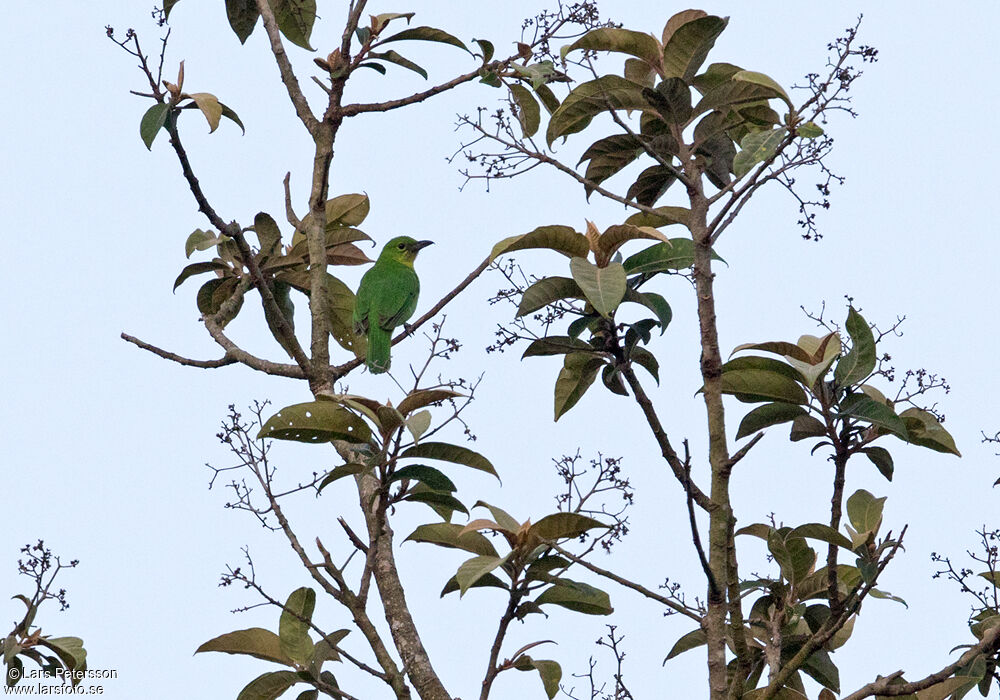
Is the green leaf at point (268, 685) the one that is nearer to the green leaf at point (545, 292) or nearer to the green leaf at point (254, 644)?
the green leaf at point (254, 644)

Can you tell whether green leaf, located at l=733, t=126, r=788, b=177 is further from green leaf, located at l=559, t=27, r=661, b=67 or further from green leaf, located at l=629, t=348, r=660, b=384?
green leaf, located at l=629, t=348, r=660, b=384

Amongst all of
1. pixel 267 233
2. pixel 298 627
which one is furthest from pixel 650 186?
pixel 298 627

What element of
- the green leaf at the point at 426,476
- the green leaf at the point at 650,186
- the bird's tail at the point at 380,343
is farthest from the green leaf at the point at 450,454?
the bird's tail at the point at 380,343

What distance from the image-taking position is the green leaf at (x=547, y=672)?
3.07 meters

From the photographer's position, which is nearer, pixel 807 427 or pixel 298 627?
pixel 807 427

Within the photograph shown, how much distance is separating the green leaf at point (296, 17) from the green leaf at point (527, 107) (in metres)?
1.05

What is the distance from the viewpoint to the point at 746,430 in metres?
2.91

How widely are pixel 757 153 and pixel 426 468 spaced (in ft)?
4.18

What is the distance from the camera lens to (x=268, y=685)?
310 centimetres

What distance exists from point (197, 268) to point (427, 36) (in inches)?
52.5

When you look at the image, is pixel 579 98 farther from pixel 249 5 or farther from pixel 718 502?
pixel 249 5

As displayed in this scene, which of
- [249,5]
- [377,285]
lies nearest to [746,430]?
[249,5]

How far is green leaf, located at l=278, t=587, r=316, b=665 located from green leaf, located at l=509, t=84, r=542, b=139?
174 cm

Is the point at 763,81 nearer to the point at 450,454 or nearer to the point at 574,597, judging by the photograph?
the point at 450,454
